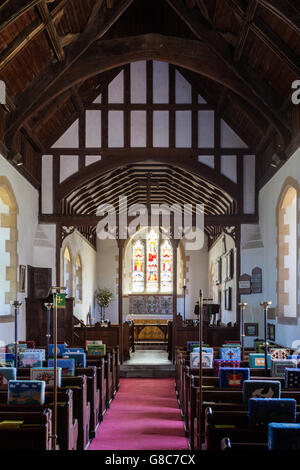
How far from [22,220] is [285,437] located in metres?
9.65

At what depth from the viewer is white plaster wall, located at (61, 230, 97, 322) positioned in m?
→ 17.7

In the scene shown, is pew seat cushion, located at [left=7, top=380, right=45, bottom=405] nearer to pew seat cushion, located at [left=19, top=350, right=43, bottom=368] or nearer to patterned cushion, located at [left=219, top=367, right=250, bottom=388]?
patterned cushion, located at [left=219, top=367, right=250, bottom=388]

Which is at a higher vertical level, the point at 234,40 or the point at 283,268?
the point at 234,40

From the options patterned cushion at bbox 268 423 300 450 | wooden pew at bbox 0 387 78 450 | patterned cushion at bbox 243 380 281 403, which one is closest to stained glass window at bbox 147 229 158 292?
wooden pew at bbox 0 387 78 450

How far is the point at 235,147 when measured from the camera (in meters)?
14.0

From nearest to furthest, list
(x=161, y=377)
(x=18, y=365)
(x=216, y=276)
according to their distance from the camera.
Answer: (x=18, y=365) → (x=161, y=377) → (x=216, y=276)

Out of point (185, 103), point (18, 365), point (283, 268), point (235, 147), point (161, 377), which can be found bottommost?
point (161, 377)

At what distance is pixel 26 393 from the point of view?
523cm

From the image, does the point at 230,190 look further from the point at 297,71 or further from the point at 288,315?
the point at 297,71

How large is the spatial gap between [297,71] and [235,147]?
185 inches

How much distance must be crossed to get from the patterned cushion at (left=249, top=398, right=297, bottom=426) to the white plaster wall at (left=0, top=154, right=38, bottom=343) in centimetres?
698

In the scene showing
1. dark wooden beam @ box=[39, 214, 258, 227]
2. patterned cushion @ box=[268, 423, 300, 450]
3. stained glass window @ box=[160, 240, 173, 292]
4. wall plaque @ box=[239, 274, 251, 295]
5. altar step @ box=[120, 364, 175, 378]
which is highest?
dark wooden beam @ box=[39, 214, 258, 227]

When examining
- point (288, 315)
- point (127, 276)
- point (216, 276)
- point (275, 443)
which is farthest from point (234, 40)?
point (127, 276)

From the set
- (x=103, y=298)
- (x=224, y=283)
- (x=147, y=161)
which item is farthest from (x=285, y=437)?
(x=103, y=298)
